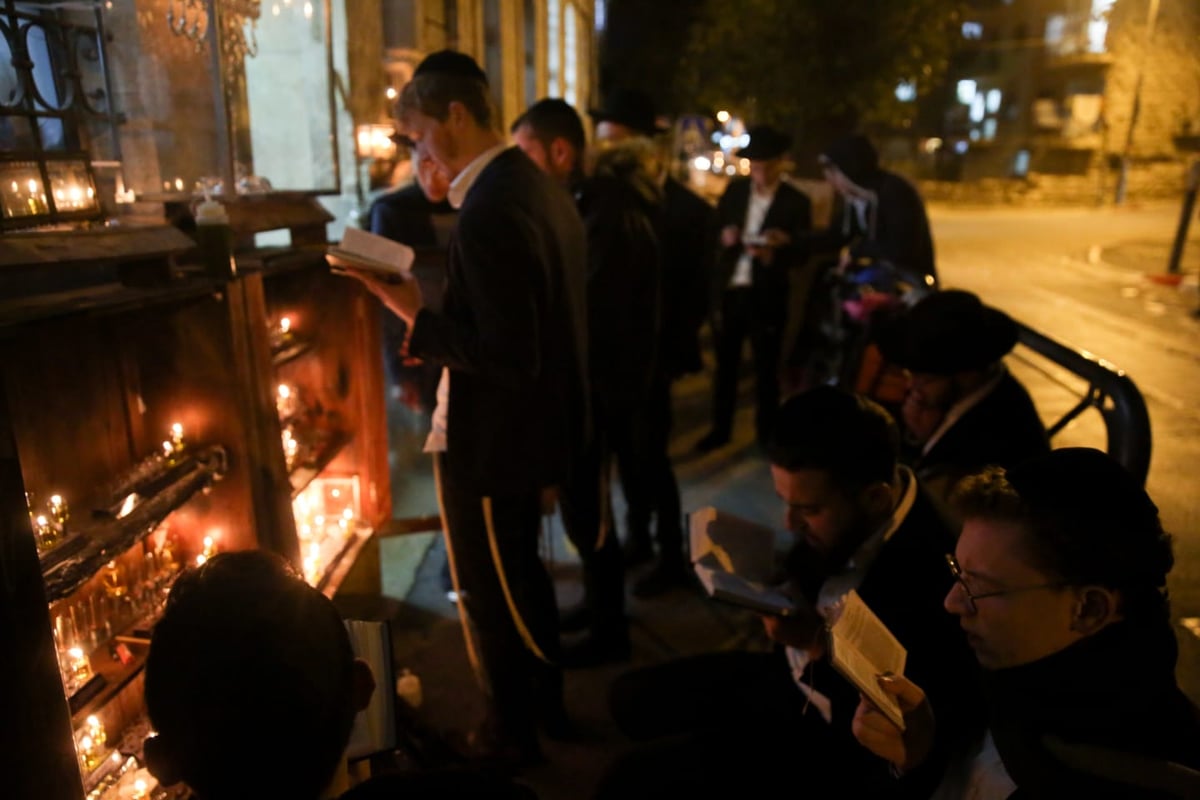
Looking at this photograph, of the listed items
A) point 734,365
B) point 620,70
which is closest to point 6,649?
point 734,365

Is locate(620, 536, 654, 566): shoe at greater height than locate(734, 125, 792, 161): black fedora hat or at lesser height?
lesser

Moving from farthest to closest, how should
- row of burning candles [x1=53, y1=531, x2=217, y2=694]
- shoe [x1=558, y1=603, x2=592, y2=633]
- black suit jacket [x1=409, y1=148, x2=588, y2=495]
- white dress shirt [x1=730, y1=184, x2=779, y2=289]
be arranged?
white dress shirt [x1=730, y1=184, x2=779, y2=289] → shoe [x1=558, y1=603, x2=592, y2=633] → black suit jacket [x1=409, y1=148, x2=588, y2=495] → row of burning candles [x1=53, y1=531, x2=217, y2=694]


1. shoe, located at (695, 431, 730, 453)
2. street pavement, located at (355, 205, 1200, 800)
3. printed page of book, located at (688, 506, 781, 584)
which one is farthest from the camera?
shoe, located at (695, 431, 730, 453)

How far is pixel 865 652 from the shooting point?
1.67 m

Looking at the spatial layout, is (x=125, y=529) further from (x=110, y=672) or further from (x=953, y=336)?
(x=953, y=336)

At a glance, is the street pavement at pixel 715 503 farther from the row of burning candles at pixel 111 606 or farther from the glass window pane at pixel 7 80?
the glass window pane at pixel 7 80

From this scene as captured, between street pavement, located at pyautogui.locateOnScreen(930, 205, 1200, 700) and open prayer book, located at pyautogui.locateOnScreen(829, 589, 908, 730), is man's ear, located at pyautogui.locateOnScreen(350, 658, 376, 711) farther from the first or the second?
street pavement, located at pyautogui.locateOnScreen(930, 205, 1200, 700)

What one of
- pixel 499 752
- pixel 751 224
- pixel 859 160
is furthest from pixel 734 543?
pixel 751 224

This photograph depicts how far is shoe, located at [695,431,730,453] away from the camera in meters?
6.33

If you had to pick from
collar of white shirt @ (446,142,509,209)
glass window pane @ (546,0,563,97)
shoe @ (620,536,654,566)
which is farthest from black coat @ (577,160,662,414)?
glass window pane @ (546,0,563,97)

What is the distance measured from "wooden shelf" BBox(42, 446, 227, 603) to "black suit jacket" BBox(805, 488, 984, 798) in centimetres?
177

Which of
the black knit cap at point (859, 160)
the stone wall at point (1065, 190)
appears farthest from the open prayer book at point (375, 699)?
the stone wall at point (1065, 190)

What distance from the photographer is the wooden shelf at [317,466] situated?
10.4 feet

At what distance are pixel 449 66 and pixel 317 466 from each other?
1.68m
